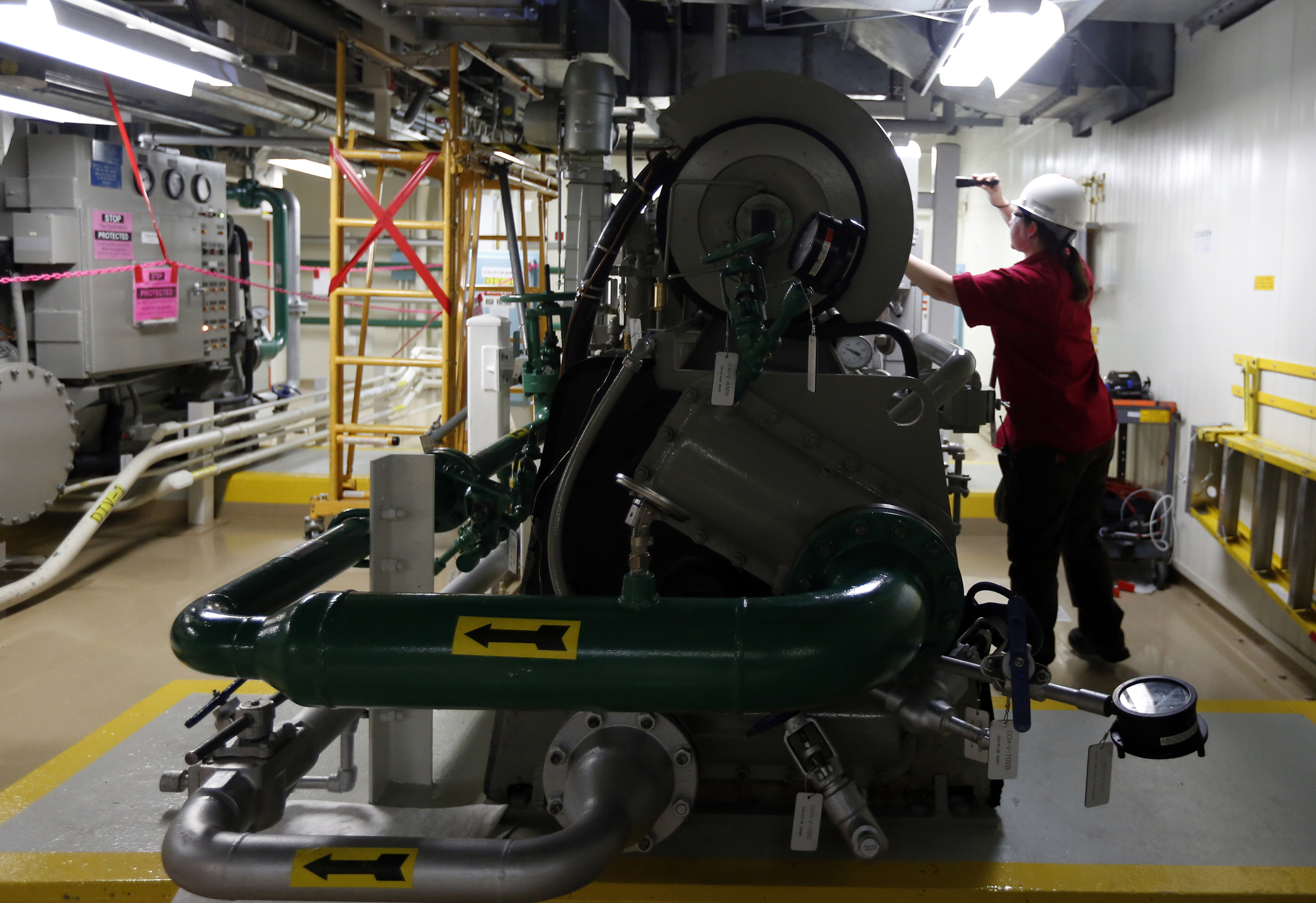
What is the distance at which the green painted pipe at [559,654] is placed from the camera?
1350 mm

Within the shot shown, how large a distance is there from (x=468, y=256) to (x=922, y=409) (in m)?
5.72

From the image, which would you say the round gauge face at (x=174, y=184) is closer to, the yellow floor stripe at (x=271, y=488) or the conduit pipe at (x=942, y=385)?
the yellow floor stripe at (x=271, y=488)

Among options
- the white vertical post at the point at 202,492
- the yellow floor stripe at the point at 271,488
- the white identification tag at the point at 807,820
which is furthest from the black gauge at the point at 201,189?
the white identification tag at the point at 807,820

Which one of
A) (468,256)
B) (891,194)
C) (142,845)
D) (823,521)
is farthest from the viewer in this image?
(468,256)

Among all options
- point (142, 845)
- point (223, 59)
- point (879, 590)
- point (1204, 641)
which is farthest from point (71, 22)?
point (1204, 641)

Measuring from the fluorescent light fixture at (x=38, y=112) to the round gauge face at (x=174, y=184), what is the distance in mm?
457

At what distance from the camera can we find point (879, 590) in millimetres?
1463

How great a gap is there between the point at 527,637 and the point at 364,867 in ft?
1.26

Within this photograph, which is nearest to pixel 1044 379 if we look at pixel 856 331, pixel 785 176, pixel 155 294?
pixel 856 331

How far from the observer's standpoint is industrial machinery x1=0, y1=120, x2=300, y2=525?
4910mm

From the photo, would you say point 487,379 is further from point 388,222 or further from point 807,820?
point 807,820

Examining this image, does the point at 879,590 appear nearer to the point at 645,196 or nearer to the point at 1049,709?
the point at 645,196

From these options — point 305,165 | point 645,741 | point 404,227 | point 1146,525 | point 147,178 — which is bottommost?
point 1146,525

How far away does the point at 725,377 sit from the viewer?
167 centimetres
